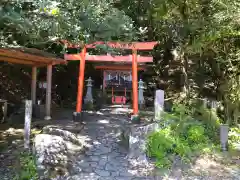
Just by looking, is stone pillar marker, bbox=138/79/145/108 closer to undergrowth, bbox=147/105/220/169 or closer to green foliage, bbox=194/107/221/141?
green foliage, bbox=194/107/221/141

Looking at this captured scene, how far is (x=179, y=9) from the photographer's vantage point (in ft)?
34.8

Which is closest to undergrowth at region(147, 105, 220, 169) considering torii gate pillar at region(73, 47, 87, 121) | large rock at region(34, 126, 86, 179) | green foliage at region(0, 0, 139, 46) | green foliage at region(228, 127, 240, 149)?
green foliage at region(228, 127, 240, 149)

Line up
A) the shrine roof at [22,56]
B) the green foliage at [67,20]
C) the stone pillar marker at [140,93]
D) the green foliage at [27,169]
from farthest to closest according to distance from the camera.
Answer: the stone pillar marker at [140,93] → the shrine roof at [22,56] → the green foliage at [27,169] → the green foliage at [67,20]

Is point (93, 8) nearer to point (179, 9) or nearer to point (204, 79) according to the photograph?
point (179, 9)

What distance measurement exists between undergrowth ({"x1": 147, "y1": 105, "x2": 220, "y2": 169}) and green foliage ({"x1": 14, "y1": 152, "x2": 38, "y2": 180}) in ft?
8.24

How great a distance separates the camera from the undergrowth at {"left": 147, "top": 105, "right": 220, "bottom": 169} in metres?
6.38

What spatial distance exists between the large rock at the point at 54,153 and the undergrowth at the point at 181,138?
5.94 feet

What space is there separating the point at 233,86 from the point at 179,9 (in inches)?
146

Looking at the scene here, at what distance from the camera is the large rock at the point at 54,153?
18.2 feet

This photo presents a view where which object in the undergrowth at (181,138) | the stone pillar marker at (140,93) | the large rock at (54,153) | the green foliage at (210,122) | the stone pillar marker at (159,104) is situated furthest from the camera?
the stone pillar marker at (140,93)

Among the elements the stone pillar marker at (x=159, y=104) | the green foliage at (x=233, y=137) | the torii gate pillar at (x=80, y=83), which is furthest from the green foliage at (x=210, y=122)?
the torii gate pillar at (x=80, y=83)

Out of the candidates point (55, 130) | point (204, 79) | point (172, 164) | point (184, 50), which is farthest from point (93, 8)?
point (204, 79)

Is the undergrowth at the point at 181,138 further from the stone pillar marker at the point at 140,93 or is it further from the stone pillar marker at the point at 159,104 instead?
the stone pillar marker at the point at 140,93

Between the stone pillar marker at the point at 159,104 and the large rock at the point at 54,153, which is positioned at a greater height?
the stone pillar marker at the point at 159,104
